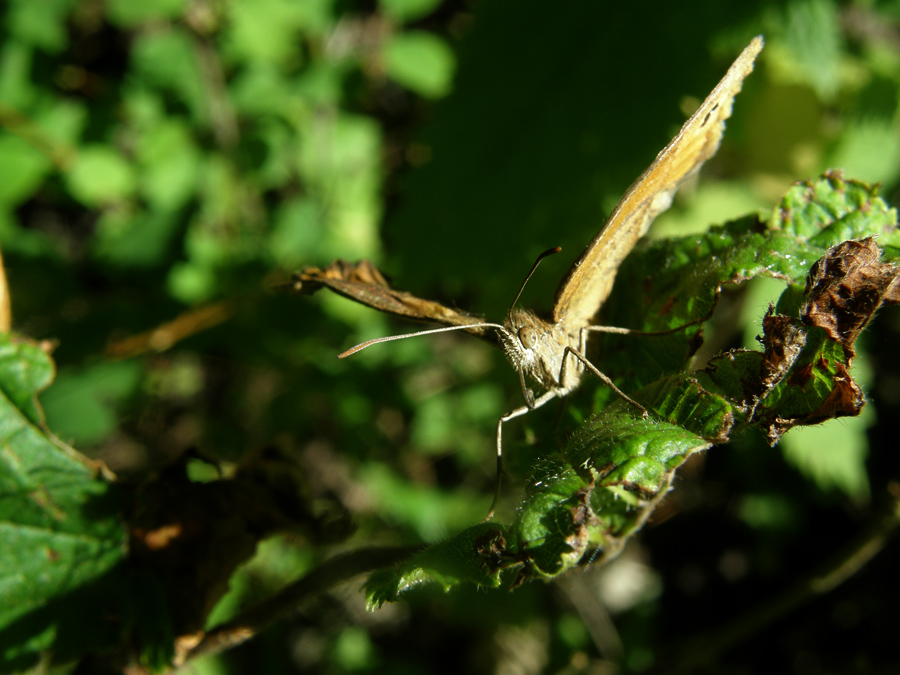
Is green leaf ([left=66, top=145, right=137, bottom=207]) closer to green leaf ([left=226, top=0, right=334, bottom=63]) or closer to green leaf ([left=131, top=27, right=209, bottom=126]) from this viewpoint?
green leaf ([left=131, top=27, right=209, bottom=126])

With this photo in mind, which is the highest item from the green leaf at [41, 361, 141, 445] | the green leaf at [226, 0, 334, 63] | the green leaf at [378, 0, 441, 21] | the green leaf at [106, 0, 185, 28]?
the green leaf at [378, 0, 441, 21]

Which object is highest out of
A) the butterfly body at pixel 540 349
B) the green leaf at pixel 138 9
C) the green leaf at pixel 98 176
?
the butterfly body at pixel 540 349

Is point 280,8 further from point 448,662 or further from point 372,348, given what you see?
point 448,662

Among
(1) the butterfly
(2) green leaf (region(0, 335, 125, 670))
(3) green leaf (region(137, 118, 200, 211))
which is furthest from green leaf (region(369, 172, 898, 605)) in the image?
(3) green leaf (region(137, 118, 200, 211))

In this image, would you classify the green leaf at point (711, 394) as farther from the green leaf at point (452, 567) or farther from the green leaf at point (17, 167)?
the green leaf at point (17, 167)

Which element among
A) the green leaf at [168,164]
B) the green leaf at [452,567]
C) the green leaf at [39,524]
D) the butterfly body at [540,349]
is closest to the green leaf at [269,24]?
the green leaf at [168,164]

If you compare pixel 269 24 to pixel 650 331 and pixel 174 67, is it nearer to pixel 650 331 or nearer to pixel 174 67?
pixel 174 67
